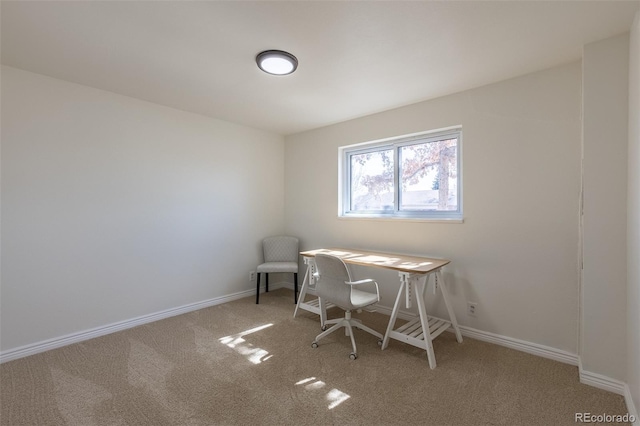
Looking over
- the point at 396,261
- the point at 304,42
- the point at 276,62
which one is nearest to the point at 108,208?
the point at 276,62

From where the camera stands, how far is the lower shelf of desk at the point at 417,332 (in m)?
2.36

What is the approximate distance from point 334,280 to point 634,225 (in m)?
1.98

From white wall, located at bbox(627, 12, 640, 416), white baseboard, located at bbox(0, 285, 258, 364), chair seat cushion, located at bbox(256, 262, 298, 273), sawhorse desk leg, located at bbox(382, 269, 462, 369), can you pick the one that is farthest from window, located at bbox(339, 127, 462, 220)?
white baseboard, located at bbox(0, 285, 258, 364)

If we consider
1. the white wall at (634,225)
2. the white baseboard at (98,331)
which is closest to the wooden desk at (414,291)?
the white wall at (634,225)

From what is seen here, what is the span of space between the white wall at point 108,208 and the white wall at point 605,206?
142 inches

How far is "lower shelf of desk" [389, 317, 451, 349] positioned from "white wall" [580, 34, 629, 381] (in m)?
0.98

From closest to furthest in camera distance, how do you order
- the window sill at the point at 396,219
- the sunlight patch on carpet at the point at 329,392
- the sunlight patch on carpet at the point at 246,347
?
the sunlight patch on carpet at the point at 329,392, the sunlight patch on carpet at the point at 246,347, the window sill at the point at 396,219

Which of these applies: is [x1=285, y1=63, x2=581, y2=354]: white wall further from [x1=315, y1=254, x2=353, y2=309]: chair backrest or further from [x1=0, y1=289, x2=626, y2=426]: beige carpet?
[x1=315, y1=254, x2=353, y2=309]: chair backrest

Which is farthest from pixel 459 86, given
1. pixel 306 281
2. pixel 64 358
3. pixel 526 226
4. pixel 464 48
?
pixel 64 358

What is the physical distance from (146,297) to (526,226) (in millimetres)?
3837

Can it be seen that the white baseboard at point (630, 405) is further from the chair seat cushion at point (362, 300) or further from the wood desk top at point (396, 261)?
the chair seat cushion at point (362, 300)

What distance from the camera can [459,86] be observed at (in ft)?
8.80

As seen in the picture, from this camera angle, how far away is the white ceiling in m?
1.65

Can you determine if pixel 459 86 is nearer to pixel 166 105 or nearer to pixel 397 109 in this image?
pixel 397 109
